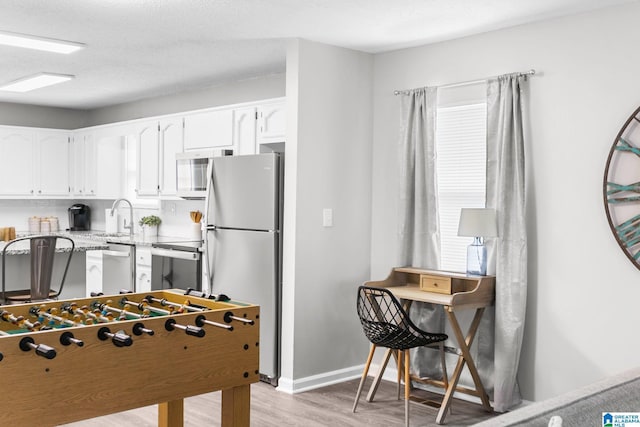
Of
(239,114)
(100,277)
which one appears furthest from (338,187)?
(100,277)

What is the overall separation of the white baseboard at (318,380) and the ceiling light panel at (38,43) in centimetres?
282

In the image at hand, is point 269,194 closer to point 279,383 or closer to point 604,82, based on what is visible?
point 279,383

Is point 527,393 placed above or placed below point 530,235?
below

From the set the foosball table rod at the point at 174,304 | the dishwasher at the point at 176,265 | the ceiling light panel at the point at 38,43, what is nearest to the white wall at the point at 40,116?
the dishwasher at the point at 176,265

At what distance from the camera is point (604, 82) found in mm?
3916

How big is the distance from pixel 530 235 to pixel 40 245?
3660 mm

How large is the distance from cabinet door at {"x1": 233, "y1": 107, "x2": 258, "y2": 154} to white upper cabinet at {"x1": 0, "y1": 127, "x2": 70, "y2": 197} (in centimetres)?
325

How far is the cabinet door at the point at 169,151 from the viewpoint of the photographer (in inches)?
253

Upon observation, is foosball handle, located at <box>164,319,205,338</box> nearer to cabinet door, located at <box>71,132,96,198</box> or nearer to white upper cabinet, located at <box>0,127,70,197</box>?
cabinet door, located at <box>71,132,96,198</box>

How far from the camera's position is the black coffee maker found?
8.20 metres

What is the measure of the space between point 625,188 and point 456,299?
3.76 ft

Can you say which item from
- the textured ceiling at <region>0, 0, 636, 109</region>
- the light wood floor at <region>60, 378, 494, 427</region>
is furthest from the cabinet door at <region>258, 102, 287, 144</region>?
the light wood floor at <region>60, 378, 494, 427</region>

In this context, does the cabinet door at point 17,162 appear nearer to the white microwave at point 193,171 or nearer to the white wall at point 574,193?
the white microwave at point 193,171

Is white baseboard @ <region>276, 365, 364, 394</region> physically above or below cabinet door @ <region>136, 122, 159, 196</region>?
below
